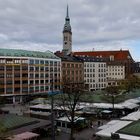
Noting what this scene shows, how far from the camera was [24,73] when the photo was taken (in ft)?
287

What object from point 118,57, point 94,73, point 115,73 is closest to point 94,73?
point 94,73

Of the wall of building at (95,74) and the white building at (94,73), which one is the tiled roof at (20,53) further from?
the wall of building at (95,74)

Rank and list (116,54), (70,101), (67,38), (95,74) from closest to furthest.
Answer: (70,101) → (95,74) → (67,38) → (116,54)

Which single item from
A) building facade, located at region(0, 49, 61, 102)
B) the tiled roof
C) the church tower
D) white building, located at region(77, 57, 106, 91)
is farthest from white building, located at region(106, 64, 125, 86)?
the tiled roof

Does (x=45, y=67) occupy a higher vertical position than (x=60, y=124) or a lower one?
higher

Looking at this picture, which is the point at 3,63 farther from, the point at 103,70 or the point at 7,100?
the point at 103,70

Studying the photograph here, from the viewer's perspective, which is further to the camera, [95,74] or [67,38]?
[67,38]

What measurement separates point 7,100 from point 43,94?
41.6ft

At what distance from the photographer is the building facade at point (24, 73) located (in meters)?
83.2

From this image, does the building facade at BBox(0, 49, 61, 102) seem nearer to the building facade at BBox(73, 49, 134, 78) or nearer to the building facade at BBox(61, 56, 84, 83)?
the building facade at BBox(61, 56, 84, 83)

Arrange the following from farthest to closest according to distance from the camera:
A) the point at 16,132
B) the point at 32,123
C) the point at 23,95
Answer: the point at 23,95 < the point at 32,123 < the point at 16,132

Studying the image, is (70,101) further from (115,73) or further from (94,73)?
(115,73)

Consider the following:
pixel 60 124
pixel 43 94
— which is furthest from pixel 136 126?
pixel 43 94

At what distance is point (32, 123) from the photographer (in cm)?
4034
